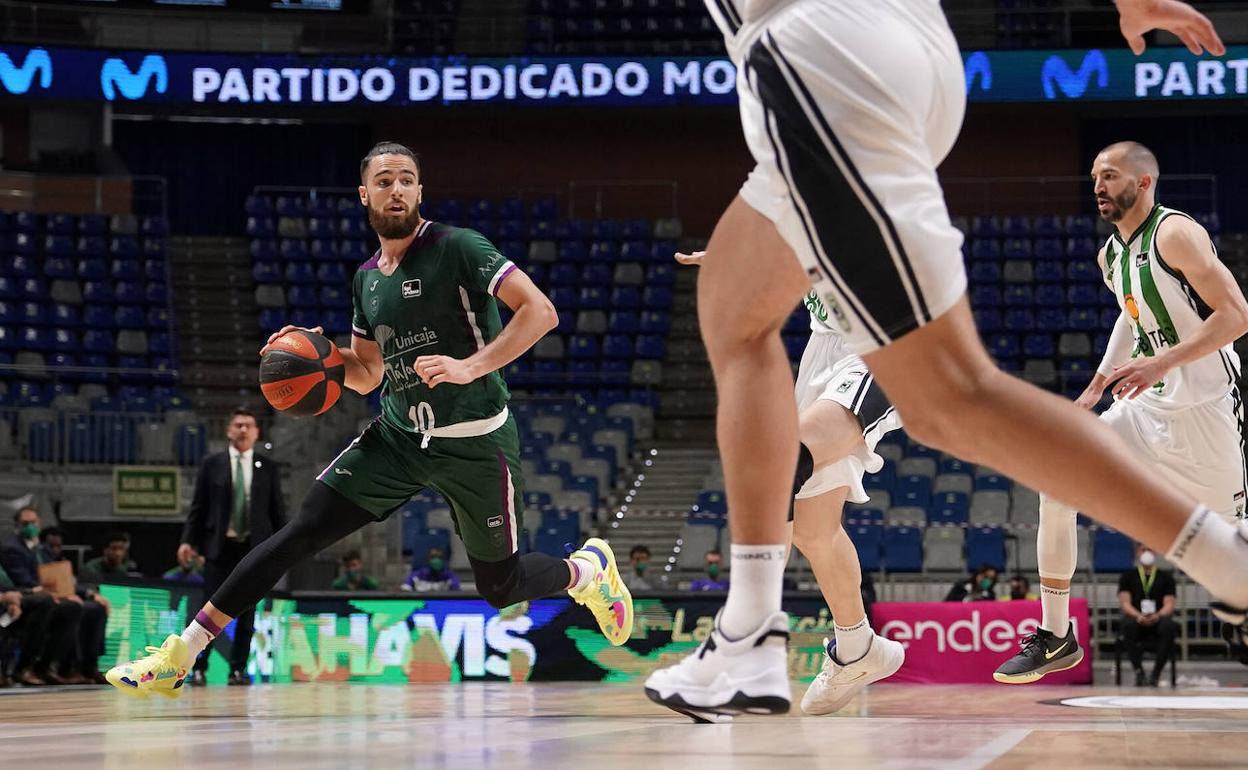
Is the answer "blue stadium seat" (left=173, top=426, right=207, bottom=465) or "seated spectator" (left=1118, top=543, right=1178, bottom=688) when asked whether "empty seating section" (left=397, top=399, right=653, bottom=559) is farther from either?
"seated spectator" (left=1118, top=543, right=1178, bottom=688)

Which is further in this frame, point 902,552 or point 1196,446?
point 902,552

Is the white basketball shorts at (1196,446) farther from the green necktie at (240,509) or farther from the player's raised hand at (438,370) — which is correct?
the green necktie at (240,509)

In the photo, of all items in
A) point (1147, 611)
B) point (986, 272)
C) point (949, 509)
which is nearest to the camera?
point (1147, 611)

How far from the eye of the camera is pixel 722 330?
2797 millimetres

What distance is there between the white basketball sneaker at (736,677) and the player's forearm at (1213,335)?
2447 mm

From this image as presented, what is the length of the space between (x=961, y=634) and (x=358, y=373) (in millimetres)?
Result: 6557

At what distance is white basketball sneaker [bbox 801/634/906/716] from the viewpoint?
471 cm

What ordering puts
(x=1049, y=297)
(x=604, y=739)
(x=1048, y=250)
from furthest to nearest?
1. (x=1048, y=250)
2. (x=1049, y=297)
3. (x=604, y=739)

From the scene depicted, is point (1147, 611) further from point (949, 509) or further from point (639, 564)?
point (639, 564)

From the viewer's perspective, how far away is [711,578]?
12680mm

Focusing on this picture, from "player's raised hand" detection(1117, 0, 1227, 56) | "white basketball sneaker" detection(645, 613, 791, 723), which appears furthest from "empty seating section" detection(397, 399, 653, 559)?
"player's raised hand" detection(1117, 0, 1227, 56)

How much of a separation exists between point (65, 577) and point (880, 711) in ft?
23.0

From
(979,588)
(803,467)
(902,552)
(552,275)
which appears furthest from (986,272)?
(803,467)

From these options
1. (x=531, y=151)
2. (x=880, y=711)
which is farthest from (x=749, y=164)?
(x=880, y=711)
